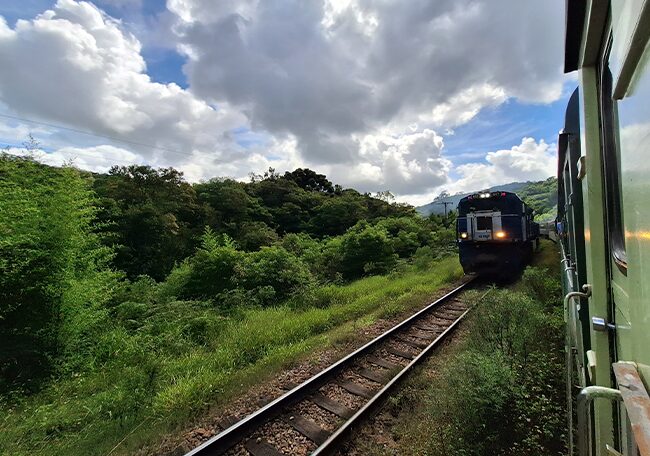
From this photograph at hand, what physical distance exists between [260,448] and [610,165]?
423cm

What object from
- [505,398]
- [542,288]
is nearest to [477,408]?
[505,398]

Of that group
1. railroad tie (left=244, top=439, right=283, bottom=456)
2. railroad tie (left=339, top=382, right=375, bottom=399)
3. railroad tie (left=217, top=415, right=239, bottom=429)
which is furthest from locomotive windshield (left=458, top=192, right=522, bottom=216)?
railroad tie (left=244, top=439, right=283, bottom=456)

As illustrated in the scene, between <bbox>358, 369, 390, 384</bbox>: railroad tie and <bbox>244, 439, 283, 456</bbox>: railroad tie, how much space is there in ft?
6.67

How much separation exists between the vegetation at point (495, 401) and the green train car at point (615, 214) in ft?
5.78

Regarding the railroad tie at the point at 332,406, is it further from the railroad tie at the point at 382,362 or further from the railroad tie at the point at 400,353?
the railroad tie at the point at 400,353

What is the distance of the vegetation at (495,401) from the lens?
356 centimetres

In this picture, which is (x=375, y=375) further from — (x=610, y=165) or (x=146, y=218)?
(x=146, y=218)

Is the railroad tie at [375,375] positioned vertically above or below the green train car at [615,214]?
below

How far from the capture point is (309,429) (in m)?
4.22

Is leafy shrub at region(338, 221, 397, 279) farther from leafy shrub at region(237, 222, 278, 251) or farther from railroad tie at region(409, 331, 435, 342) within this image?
leafy shrub at region(237, 222, 278, 251)

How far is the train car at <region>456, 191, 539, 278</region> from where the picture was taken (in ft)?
36.9

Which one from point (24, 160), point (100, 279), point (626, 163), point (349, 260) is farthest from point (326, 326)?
point (24, 160)

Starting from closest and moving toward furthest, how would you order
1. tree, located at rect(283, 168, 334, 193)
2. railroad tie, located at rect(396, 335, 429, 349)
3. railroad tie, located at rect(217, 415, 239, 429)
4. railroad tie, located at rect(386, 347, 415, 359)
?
railroad tie, located at rect(217, 415, 239, 429) → railroad tie, located at rect(386, 347, 415, 359) → railroad tie, located at rect(396, 335, 429, 349) → tree, located at rect(283, 168, 334, 193)

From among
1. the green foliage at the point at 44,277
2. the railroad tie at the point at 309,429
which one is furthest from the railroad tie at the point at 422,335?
the green foliage at the point at 44,277
